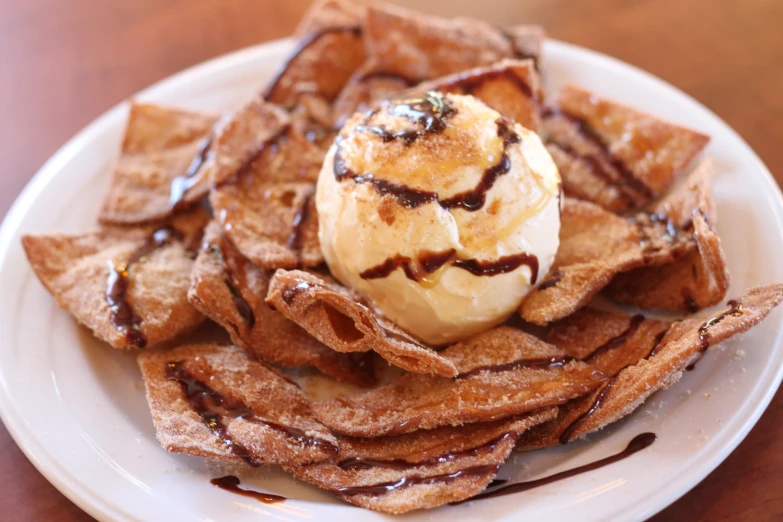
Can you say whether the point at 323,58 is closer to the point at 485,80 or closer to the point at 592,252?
the point at 485,80

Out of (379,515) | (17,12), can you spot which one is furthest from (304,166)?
(17,12)

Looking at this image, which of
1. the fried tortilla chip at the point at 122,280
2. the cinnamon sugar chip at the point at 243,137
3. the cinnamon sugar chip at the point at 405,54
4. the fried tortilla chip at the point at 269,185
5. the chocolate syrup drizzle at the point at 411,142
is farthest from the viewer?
the cinnamon sugar chip at the point at 405,54

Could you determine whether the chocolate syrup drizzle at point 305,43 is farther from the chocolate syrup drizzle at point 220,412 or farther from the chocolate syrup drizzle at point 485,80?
the chocolate syrup drizzle at point 220,412

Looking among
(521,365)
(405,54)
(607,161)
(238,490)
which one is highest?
(405,54)

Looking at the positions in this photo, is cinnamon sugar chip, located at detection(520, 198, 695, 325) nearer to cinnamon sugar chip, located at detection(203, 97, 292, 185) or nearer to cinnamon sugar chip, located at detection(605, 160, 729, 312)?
cinnamon sugar chip, located at detection(605, 160, 729, 312)

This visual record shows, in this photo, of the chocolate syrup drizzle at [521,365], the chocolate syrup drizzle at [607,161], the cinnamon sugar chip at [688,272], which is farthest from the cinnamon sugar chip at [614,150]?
the chocolate syrup drizzle at [521,365]

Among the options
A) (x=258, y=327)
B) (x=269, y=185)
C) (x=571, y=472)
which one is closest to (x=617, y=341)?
(x=571, y=472)

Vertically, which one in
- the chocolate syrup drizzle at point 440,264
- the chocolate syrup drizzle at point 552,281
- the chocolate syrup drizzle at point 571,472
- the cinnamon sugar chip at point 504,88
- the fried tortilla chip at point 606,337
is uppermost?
the cinnamon sugar chip at point 504,88
